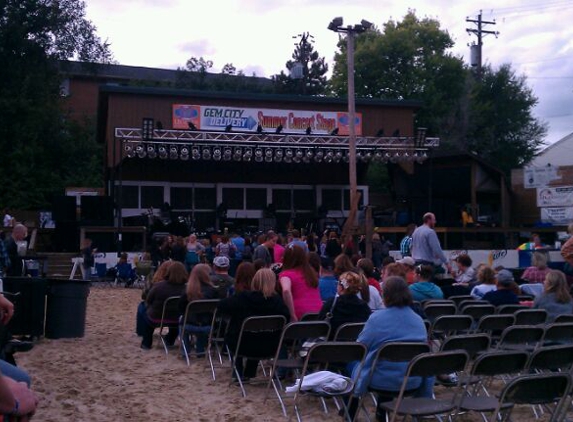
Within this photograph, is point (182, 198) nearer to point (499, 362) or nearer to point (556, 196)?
point (556, 196)

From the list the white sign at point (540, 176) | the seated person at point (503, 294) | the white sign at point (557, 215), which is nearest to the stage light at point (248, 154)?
the white sign at point (540, 176)

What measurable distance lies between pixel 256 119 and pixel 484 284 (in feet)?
64.0

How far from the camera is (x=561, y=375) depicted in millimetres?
4887

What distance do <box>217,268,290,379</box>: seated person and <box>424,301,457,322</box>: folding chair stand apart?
55.6 inches

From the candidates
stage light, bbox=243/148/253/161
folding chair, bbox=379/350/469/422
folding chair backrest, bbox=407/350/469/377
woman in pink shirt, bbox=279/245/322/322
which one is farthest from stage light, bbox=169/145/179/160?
folding chair backrest, bbox=407/350/469/377

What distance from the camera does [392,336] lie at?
609 cm

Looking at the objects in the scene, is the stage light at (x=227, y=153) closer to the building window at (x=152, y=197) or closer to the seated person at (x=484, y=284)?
the building window at (x=152, y=197)

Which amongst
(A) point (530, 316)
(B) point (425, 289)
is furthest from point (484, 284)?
(A) point (530, 316)

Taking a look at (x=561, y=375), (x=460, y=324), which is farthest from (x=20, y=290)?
(x=561, y=375)

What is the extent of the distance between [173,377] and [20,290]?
254cm

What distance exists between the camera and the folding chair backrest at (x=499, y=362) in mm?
5309

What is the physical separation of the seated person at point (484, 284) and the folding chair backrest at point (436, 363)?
398 centimetres

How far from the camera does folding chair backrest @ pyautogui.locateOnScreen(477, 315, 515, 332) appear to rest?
25.1 feet

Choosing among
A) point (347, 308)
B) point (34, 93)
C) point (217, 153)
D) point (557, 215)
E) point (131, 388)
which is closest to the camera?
point (347, 308)
